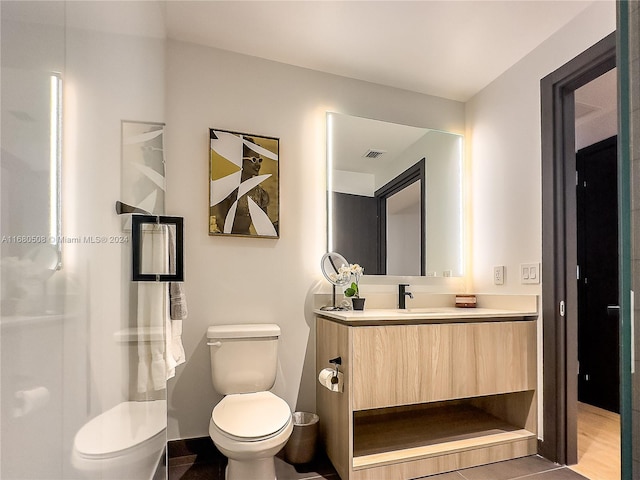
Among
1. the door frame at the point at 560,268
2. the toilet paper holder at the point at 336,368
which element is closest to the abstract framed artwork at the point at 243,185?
the toilet paper holder at the point at 336,368

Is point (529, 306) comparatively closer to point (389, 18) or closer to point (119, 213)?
point (389, 18)

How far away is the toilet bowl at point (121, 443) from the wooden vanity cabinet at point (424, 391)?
904mm

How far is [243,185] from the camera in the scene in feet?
7.74

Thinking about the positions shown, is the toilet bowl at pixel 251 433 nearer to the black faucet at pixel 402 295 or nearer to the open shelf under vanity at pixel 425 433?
the open shelf under vanity at pixel 425 433

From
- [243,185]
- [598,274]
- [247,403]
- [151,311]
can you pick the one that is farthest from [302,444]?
[598,274]

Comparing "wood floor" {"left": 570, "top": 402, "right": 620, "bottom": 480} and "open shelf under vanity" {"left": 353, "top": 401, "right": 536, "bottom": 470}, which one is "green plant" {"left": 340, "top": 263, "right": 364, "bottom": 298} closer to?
"open shelf under vanity" {"left": 353, "top": 401, "right": 536, "bottom": 470}

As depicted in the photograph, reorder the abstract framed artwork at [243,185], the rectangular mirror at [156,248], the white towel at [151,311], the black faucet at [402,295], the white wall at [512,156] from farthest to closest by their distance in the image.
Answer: the black faucet at [402,295] < the abstract framed artwork at [243,185] < the white wall at [512,156] < the white towel at [151,311] < the rectangular mirror at [156,248]

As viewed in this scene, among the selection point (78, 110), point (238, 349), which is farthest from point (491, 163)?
point (78, 110)

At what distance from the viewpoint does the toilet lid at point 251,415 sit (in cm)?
165

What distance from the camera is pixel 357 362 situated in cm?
190

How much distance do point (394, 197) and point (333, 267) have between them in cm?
70

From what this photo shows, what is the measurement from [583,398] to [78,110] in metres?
4.07

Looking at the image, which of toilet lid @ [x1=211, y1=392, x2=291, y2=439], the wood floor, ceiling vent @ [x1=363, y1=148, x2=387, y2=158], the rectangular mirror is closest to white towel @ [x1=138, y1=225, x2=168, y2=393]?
the rectangular mirror

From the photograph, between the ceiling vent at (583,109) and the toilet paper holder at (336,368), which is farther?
the ceiling vent at (583,109)
